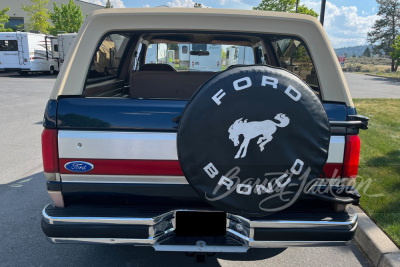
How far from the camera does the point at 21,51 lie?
23.0m

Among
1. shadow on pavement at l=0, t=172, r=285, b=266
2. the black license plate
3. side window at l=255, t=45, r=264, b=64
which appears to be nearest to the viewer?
the black license plate

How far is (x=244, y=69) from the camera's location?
1.84 m

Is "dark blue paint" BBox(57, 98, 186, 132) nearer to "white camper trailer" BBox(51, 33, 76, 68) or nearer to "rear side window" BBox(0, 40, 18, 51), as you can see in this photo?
"white camper trailer" BBox(51, 33, 76, 68)

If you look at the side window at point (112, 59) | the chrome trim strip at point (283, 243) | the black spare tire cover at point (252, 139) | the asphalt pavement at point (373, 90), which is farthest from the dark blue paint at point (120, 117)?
the asphalt pavement at point (373, 90)

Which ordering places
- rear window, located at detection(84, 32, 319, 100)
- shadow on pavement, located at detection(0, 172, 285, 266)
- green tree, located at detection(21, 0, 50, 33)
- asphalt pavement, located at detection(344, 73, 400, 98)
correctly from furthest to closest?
green tree, located at detection(21, 0, 50, 33), asphalt pavement, located at detection(344, 73, 400, 98), rear window, located at detection(84, 32, 319, 100), shadow on pavement, located at detection(0, 172, 285, 266)

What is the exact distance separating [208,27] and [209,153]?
3.17 feet

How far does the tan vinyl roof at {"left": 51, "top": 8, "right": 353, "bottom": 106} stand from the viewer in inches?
86.0

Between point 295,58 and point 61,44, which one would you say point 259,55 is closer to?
point 295,58

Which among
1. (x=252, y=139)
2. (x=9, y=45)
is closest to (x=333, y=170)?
(x=252, y=139)

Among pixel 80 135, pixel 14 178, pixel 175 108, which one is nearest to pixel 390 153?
pixel 175 108

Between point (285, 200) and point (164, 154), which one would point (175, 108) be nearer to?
point (164, 154)

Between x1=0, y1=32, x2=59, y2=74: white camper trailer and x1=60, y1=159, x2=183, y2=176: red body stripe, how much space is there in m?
24.6


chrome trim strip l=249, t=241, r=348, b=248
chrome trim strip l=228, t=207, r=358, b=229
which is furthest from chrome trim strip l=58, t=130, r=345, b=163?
chrome trim strip l=249, t=241, r=348, b=248

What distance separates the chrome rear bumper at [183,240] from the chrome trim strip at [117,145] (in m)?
0.38
